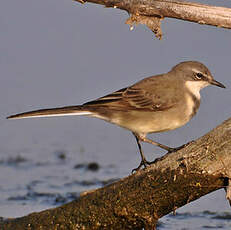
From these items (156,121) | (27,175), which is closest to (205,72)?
(156,121)

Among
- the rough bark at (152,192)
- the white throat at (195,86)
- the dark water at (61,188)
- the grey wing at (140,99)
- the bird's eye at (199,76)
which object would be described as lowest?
the rough bark at (152,192)

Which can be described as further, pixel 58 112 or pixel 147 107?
pixel 147 107

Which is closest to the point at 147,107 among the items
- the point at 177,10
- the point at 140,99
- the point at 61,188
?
the point at 140,99

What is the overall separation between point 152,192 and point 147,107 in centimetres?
197

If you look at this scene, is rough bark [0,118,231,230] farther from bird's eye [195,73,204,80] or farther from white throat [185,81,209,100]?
bird's eye [195,73,204,80]

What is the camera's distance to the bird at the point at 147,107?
8211 millimetres

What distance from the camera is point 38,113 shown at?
25.4 ft

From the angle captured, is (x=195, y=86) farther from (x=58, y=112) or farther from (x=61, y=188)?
(x=61, y=188)

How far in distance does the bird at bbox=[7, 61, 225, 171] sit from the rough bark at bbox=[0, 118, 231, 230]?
4.46ft

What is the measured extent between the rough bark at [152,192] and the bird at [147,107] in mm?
1361

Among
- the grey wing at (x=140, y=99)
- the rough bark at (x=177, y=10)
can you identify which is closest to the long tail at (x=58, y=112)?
the grey wing at (x=140, y=99)

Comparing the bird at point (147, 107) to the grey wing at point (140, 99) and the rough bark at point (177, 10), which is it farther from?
the rough bark at point (177, 10)

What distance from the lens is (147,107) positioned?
8.36 meters

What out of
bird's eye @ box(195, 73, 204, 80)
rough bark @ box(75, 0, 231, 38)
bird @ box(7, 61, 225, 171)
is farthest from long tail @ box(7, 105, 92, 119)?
bird's eye @ box(195, 73, 204, 80)
